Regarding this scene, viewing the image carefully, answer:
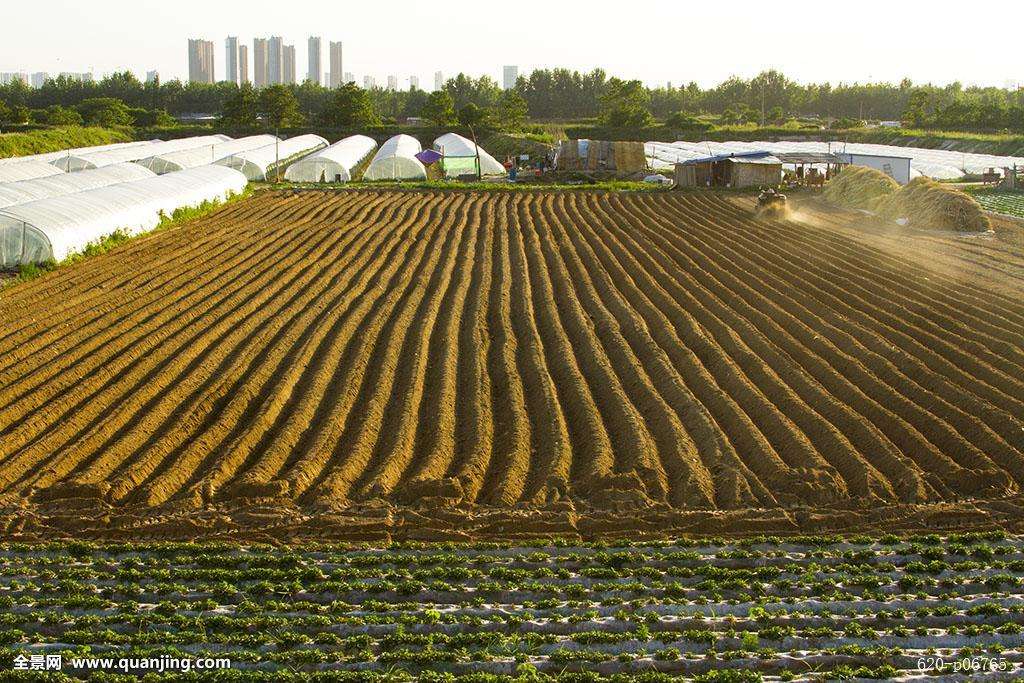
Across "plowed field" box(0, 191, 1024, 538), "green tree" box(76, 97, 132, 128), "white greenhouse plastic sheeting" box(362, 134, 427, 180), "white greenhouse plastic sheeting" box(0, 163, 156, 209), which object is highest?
"green tree" box(76, 97, 132, 128)

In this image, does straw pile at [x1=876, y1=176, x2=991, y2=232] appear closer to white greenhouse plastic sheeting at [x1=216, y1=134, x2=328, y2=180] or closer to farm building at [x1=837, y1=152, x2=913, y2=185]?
farm building at [x1=837, y1=152, x2=913, y2=185]

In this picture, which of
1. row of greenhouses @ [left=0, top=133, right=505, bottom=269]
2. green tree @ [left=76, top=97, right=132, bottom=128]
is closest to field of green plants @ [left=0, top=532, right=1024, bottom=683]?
row of greenhouses @ [left=0, top=133, right=505, bottom=269]

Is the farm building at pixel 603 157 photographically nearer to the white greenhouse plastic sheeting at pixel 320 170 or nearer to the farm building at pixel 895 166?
the white greenhouse plastic sheeting at pixel 320 170

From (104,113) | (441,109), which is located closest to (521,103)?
(441,109)

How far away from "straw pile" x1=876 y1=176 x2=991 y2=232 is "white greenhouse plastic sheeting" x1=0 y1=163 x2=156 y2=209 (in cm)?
2625

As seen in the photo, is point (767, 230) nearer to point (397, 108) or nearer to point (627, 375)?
point (627, 375)

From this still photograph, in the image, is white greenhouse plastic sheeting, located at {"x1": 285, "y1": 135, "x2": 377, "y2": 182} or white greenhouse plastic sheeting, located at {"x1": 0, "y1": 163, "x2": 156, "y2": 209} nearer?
white greenhouse plastic sheeting, located at {"x1": 0, "y1": 163, "x2": 156, "y2": 209}

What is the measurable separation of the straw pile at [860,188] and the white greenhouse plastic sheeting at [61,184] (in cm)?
2664

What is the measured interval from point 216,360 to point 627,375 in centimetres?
643

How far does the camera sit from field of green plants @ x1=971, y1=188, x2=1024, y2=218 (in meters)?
36.0

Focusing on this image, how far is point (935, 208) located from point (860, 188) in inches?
230

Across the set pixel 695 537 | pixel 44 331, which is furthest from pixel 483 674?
pixel 44 331

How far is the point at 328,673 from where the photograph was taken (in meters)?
7.44

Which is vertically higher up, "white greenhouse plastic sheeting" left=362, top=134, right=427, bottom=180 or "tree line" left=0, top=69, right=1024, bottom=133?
"tree line" left=0, top=69, right=1024, bottom=133
